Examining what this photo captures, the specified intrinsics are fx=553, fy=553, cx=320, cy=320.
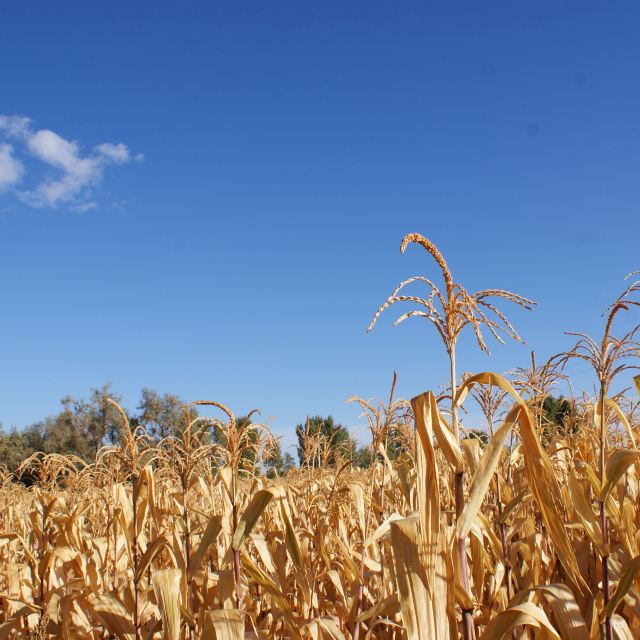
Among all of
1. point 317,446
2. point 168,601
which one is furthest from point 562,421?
point 168,601

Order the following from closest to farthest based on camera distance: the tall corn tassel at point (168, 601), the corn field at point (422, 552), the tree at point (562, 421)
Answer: the corn field at point (422, 552) < the tall corn tassel at point (168, 601) < the tree at point (562, 421)

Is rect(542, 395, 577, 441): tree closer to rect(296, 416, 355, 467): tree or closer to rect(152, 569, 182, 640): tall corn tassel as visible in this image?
rect(296, 416, 355, 467): tree

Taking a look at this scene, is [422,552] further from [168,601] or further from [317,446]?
[317,446]

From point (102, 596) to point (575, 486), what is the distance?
3.11m

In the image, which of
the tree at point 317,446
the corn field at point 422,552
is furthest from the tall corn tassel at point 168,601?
the tree at point 317,446

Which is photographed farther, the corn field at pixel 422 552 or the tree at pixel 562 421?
the tree at pixel 562 421

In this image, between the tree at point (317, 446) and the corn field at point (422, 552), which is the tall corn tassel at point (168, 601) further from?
the tree at point (317, 446)

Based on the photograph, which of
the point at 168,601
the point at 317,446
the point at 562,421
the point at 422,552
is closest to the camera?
the point at 422,552

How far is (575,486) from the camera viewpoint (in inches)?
107

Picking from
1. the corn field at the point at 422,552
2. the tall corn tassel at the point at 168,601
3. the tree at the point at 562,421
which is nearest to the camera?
the corn field at the point at 422,552

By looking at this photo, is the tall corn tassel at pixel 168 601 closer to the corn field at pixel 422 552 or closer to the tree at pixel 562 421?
the corn field at pixel 422 552

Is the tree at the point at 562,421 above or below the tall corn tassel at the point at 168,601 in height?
above

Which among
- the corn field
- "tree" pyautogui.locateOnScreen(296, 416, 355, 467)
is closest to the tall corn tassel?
the corn field

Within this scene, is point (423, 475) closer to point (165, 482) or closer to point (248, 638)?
point (248, 638)
